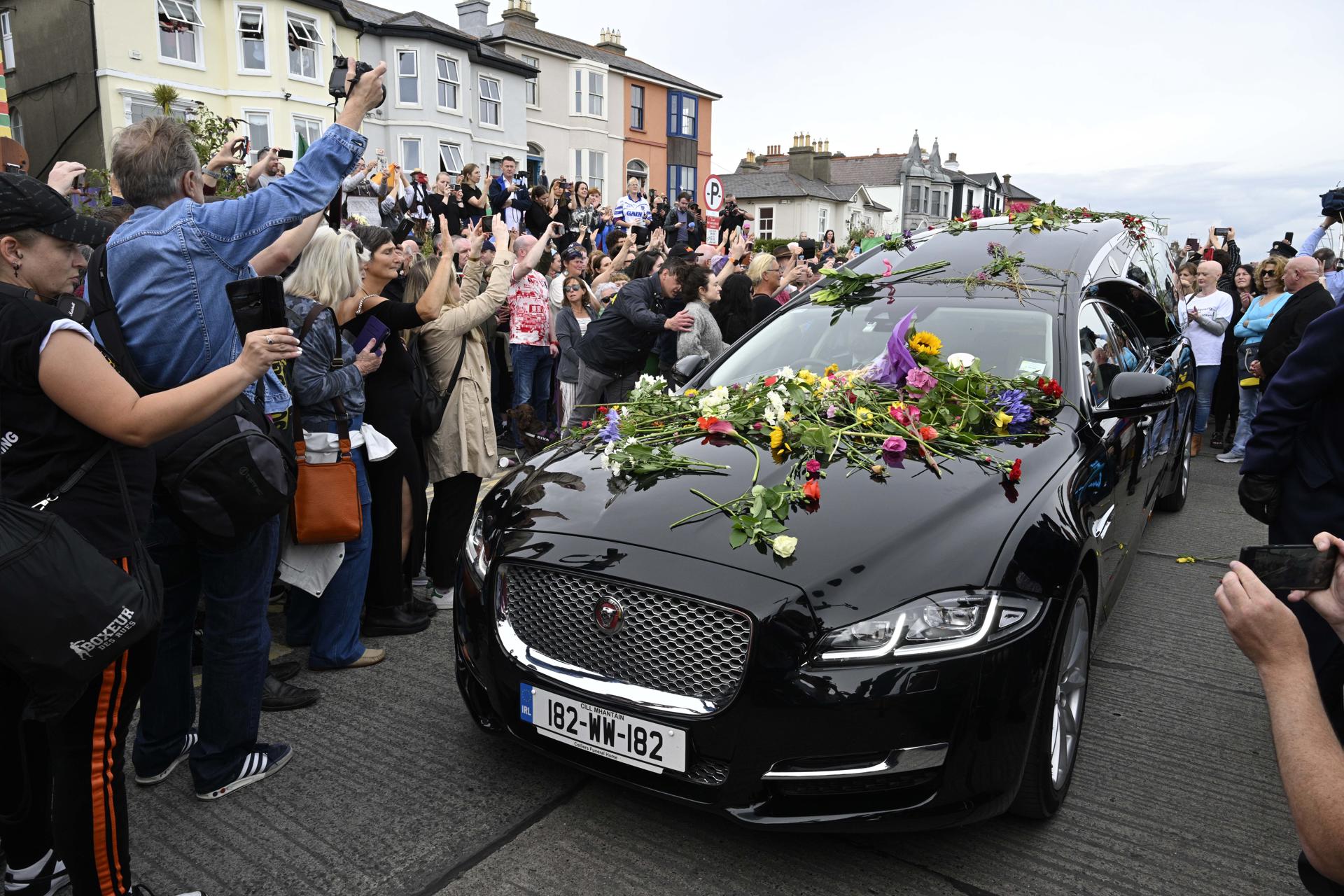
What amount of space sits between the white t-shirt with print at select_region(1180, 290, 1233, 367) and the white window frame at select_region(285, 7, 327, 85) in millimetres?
28248

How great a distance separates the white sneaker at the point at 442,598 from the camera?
4.88m

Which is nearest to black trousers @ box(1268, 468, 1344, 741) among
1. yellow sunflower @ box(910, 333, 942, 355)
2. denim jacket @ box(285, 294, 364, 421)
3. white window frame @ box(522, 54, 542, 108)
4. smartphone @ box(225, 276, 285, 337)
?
yellow sunflower @ box(910, 333, 942, 355)

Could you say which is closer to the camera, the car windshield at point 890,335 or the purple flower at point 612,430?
the purple flower at point 612,430

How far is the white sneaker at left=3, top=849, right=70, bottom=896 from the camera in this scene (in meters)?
2.49

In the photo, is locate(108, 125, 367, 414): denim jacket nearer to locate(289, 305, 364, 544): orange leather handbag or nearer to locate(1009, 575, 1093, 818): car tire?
locate(289, 305, 364, 544): orange leather handbag

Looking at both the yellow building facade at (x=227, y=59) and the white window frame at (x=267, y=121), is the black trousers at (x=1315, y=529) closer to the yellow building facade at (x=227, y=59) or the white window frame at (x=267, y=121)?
the yellow building facade at (x=227, y=59)

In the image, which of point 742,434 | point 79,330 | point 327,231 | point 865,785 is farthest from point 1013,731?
point 327,231

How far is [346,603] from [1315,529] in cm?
383

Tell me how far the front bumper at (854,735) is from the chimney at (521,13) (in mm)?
43912

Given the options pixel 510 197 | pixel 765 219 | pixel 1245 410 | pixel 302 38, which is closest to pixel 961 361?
pixel 1245 410

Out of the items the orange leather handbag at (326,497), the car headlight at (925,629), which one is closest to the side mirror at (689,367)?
the orange leather handbag at (326,497)

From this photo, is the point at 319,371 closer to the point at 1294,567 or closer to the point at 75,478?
the point at 75,478

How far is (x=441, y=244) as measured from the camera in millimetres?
4602

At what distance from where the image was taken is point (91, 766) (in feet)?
7.23
